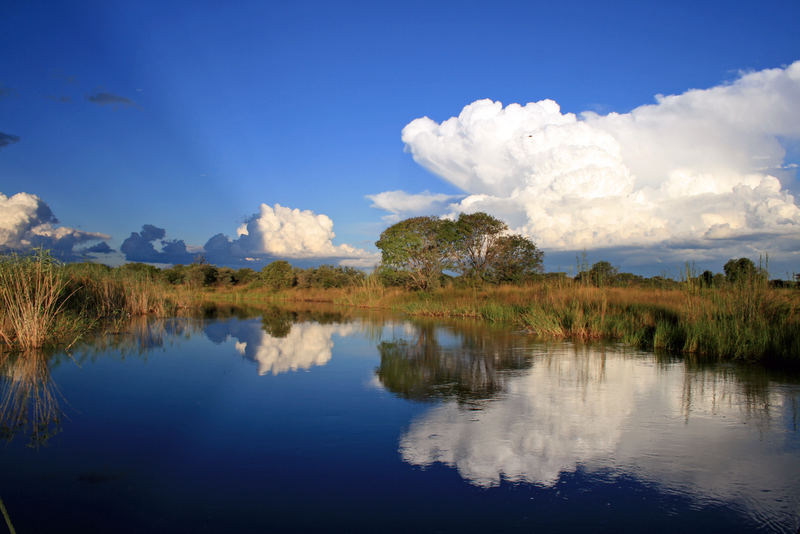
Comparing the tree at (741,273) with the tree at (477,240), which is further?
the tree at (477,240)

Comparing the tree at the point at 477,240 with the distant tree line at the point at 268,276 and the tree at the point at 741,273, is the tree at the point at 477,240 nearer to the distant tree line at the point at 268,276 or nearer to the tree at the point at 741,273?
the distant tree line at the point at 268,276

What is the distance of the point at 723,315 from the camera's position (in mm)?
8820

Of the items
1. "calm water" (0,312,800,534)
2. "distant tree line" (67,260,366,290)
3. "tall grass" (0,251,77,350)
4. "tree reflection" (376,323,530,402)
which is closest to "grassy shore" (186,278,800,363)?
"calm water" (0,312,800,534)

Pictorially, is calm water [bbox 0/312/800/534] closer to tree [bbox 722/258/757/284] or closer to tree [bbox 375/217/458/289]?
tree [bbox 722/258/757/284]

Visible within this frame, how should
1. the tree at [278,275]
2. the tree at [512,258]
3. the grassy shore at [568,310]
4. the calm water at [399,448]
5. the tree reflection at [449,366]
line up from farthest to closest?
the tree at [278,275] → the tree at [512,258] → the grassy shore at [568,310] → the tree reflection at [449,366] → the calm water at [399,448]

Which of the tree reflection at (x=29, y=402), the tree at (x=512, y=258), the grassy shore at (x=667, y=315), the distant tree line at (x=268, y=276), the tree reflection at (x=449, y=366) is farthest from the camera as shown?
the distant tree line at (x=268, y=276)

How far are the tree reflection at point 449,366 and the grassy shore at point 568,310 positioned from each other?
2.27 m

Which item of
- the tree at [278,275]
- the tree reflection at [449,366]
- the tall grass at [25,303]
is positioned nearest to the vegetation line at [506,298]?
the tall grass at [25,303]

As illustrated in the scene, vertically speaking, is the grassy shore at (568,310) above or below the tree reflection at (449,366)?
above

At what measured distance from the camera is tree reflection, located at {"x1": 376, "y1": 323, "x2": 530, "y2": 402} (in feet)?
19.9

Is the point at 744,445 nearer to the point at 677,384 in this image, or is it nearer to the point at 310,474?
the point at 677,384

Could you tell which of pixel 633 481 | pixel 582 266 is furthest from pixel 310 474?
pixel 582 266

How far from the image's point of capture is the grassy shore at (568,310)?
834 cm

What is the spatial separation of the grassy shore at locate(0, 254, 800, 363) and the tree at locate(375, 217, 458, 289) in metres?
9.43
